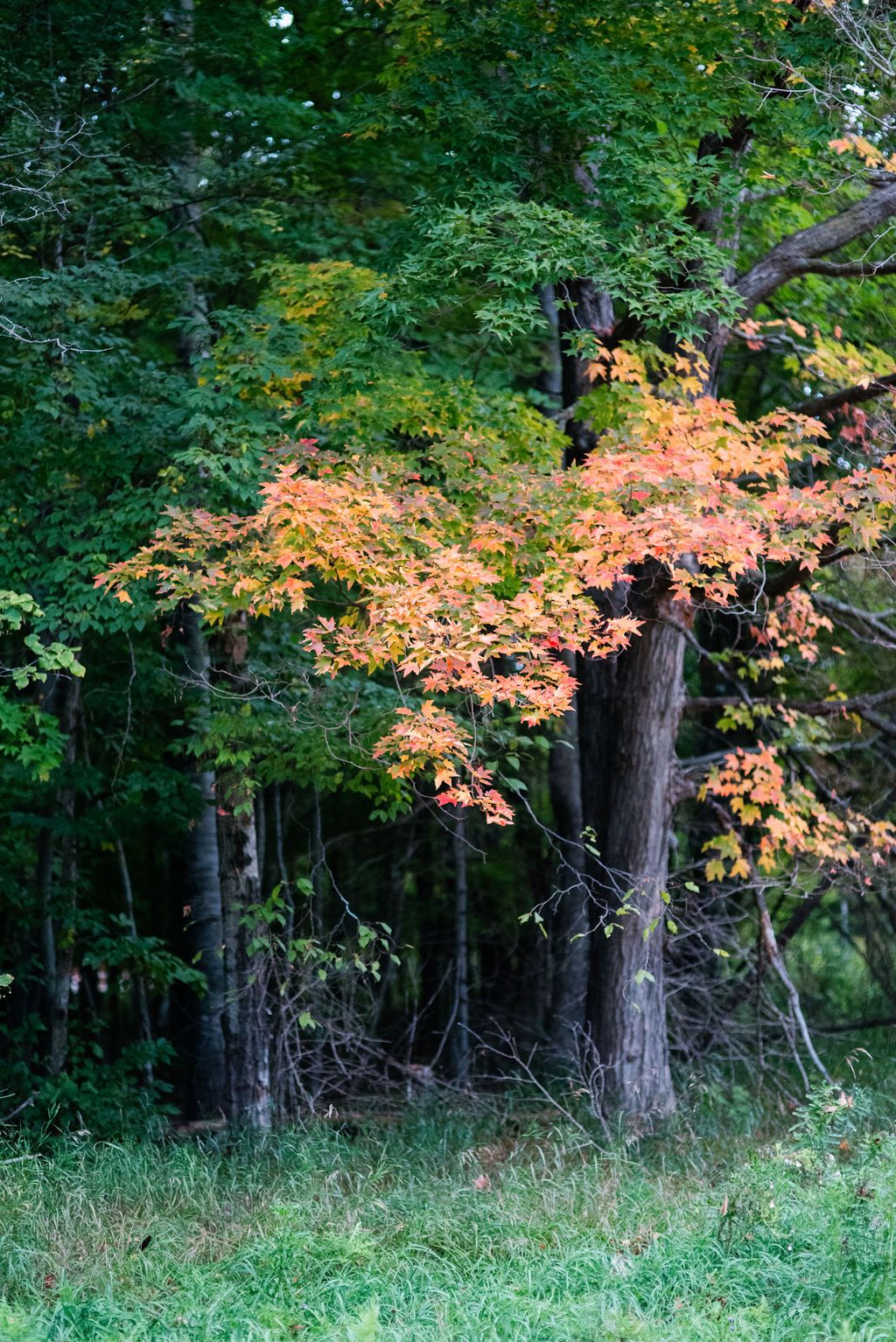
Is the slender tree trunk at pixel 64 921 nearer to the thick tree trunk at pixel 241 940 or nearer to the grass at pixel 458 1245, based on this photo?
the thick tree trunk at pixel 241 940

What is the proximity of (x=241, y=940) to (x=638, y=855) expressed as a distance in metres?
3.13

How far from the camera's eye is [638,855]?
1022 centimetres

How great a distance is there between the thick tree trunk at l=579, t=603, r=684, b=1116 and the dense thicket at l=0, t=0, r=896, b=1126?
0.03m

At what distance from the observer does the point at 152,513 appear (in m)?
8.35

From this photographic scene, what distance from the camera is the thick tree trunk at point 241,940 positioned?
9578 millimetres

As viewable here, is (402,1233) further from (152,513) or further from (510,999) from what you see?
(510,999)

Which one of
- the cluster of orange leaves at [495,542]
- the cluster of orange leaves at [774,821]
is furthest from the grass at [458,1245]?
the cluster of orange leaves at [774,821]

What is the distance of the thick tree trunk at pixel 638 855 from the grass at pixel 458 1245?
1.54 meters

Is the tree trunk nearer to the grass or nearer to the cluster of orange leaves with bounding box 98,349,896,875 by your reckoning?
the grass

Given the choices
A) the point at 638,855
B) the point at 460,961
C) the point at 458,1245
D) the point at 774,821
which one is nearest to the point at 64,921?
the point at 460,961

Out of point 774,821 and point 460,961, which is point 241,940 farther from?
point 460,961

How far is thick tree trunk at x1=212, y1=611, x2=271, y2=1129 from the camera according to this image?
31.4 ft

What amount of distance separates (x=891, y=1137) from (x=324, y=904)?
10483 mm

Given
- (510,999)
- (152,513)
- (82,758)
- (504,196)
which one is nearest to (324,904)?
(510,999)
